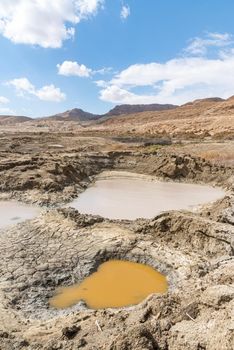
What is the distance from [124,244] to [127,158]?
63.4ft

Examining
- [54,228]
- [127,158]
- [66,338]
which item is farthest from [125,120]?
[66,338]

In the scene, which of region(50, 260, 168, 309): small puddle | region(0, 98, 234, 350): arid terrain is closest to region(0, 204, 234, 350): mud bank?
region(0, 98, 234, 350): arid terrain

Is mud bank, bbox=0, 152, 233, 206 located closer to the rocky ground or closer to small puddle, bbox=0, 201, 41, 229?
the rocky ground

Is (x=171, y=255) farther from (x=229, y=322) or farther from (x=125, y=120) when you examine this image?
(x=125, y=120)

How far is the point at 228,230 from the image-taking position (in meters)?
11.5

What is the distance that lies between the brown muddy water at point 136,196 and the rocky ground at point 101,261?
117 cm

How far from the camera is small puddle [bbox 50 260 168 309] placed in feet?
29.3

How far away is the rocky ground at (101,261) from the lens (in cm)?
589

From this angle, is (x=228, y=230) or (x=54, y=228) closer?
(x=228, y=230)

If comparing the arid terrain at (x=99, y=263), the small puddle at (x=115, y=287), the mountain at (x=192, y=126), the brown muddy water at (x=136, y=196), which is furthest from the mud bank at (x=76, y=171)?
the mountain at (x=192, y=126)

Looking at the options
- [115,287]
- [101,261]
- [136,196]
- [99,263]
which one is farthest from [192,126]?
[115,287]

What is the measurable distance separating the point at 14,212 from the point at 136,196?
6.47 metres

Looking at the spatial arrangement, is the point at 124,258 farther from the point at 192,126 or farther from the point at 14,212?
the point at 192,126

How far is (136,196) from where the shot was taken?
801 inches
